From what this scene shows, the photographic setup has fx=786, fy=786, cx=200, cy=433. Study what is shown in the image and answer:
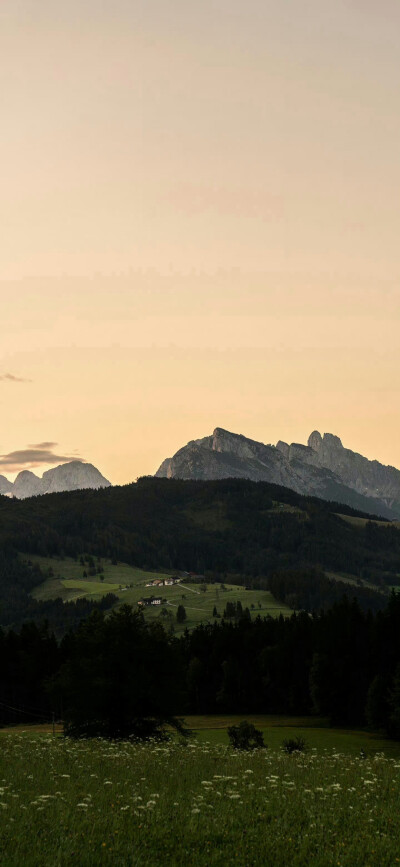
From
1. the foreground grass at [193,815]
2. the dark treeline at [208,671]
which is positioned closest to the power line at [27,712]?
the dark treeline at [208,671]

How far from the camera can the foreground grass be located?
53.0 feet

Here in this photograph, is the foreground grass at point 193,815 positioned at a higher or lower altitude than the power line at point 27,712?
higher

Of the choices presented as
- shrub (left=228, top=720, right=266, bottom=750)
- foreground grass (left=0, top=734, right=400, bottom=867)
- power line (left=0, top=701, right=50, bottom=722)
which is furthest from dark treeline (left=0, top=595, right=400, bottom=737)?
foreground grass (left=0, top=734, right=400, bottom=867)

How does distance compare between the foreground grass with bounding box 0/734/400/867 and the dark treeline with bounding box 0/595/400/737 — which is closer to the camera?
the foreground grass with bounding box 0/734/400/867

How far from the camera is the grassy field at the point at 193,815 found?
1612 cm

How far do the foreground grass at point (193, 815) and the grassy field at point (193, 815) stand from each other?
0.03 metres

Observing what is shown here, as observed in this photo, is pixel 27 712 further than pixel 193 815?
Yes

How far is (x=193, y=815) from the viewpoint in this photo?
771 inches

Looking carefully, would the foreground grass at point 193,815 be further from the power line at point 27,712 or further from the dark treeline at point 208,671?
the power line at point 27,712

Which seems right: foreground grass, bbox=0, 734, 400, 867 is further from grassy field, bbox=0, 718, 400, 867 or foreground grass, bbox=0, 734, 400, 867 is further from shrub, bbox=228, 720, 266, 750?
shrub, bbox=228, 720, 266, 750

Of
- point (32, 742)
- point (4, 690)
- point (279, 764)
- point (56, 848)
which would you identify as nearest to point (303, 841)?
point (56, 848)

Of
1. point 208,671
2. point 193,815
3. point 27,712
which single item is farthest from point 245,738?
point 208,671

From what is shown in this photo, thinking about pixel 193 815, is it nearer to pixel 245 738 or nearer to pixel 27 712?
pixel 245 738

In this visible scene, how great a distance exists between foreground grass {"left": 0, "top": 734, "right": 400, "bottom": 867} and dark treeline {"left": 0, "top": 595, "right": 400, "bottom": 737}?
21855 millimetres
